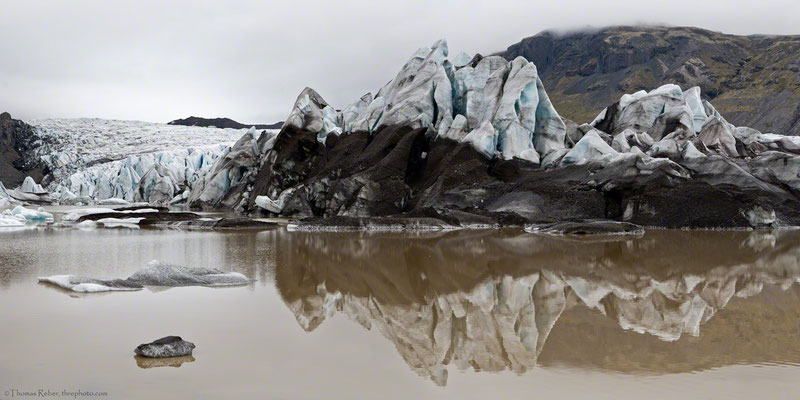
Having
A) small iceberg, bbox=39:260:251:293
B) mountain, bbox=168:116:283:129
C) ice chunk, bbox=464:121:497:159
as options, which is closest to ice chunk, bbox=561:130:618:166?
ice chunk, bbox=464:121:497:159

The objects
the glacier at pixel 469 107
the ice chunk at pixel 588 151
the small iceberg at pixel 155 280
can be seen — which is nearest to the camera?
the small iceberg at pixel 155 280

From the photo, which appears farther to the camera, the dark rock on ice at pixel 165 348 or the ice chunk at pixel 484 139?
the ice chunk at pixel 484 139

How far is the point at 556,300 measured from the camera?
34.7 ft

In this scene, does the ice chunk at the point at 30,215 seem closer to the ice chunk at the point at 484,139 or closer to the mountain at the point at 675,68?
the ice chunk at the point at 484,139

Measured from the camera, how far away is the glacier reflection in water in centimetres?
729

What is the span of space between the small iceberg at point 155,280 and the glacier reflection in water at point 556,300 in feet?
4.39

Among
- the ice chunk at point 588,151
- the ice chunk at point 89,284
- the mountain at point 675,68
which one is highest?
the mountain at point 675,68

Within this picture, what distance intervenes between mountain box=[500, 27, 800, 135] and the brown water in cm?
9017

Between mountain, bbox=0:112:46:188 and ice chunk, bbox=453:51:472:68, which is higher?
ice chunk, bbox=453:51:472:68

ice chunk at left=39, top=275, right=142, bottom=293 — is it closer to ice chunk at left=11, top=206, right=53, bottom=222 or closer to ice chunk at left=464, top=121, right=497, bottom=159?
ice chunk at left=11, top=206, right=53, bottom=222

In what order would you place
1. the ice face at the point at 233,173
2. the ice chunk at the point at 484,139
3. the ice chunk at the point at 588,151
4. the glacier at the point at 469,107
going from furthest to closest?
1. the ice face at the point at 233,173
2. the glacier at the point at 469,107
3. the ice chunk at the point at 484,139
4. the ice chunk at the point at 588,151

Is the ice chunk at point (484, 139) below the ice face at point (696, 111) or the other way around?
below

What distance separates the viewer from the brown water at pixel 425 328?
6.12 meters

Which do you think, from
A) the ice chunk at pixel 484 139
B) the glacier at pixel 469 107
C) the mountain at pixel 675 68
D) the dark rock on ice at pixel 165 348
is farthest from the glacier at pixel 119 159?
the mountain at pixel 675 68
